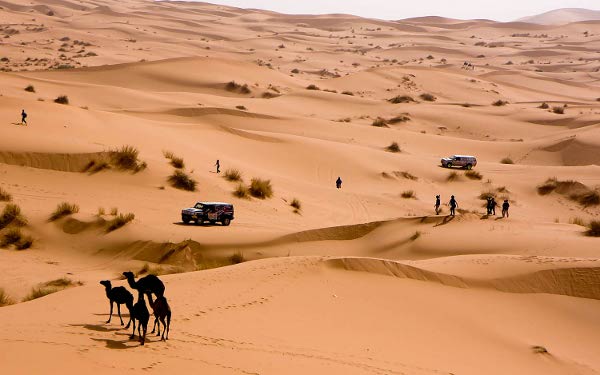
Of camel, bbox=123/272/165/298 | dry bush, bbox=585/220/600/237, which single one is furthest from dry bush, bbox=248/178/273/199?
camel, bbox=123/272/165/298

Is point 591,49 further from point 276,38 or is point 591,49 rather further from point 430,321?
point 430,321

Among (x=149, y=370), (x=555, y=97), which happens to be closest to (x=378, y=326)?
(x=149, y=370)

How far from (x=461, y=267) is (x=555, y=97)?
188 feet

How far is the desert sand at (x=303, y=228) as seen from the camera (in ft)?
31.7

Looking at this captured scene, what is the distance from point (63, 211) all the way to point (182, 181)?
17.7ft

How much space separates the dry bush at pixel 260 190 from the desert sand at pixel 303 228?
46 cm

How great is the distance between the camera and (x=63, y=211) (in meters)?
19.8

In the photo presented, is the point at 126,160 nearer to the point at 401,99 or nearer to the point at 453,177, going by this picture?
the point at 453,177

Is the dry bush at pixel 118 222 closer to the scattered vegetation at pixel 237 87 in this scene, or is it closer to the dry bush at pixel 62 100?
the dry bush at pixel 62 100

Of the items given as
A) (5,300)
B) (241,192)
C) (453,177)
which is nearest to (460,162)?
(453,177)

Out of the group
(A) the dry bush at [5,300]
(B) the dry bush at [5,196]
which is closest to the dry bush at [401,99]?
(B) the dry bush at [5,196]

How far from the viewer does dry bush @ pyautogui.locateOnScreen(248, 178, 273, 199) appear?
84.6ft

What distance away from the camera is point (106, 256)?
58.5ft

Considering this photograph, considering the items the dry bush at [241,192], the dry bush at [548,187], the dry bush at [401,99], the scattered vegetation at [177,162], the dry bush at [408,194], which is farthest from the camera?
the dry bush at [401,99]
